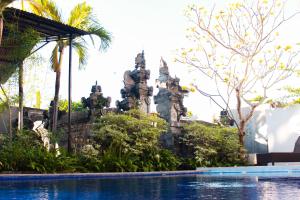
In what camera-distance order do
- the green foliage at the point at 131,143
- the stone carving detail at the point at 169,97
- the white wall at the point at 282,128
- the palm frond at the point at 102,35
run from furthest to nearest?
the white wall at the point at 282,128, the stone carving detail at the point at 169,97, the palm frond at the point at 102,35, the green foliage at the point at 131,143

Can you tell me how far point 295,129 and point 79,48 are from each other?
536 inches

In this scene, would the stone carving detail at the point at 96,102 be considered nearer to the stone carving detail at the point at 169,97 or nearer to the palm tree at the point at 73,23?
the palm tree at the point at 73,23

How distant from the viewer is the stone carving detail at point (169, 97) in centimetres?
2014

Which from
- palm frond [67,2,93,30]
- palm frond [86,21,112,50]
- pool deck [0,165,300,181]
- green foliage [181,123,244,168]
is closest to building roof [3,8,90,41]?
palm frond [86,21,112,50]

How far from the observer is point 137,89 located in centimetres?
1895

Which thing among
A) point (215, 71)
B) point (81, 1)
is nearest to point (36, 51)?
point (81, 1)

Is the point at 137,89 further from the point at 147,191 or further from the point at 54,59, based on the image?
the point at 147,191

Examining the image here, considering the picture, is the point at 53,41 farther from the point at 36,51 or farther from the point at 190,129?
the point at 190,129

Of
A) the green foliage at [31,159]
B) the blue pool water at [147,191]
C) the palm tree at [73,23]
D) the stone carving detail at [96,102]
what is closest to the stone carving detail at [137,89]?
the stone carving detail at [96,102]

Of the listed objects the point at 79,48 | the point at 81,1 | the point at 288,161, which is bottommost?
the point at 288,161

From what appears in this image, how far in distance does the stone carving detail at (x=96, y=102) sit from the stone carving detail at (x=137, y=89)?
2.19 ft

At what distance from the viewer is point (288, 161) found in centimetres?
2047

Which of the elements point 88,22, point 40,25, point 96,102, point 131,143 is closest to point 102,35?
point 88,22

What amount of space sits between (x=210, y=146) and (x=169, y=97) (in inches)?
121
